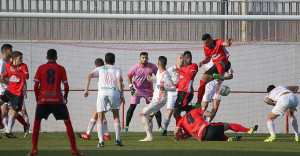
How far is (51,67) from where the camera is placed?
10.3m

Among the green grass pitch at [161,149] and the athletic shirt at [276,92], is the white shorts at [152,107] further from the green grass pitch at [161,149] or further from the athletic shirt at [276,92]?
the athletic shirt at [276,92]

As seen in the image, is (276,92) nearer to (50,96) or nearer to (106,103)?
(106,103)

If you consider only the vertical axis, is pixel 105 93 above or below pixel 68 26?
below

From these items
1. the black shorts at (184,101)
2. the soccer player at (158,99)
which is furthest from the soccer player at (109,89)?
the black shorts at (184,101)

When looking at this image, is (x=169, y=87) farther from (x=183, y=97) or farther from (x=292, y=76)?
(x=292, y=76)

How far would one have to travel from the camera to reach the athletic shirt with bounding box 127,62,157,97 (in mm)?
16984

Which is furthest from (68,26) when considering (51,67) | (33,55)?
(51,67)

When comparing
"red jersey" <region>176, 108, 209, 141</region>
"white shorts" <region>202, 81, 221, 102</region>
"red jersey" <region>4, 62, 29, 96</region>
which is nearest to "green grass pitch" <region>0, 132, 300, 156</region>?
"red jersey" <region>176, 108, 209, 141</region>

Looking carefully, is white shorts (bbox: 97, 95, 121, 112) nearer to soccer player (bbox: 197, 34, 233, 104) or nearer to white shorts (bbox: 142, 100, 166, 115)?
white shorts (bbox: 142, 100, 166, 115)

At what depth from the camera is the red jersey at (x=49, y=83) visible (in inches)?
404

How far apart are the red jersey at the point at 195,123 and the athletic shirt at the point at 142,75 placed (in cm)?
356

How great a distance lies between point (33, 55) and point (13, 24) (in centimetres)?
110

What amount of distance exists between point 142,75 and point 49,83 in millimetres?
6870

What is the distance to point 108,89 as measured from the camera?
12.2m
